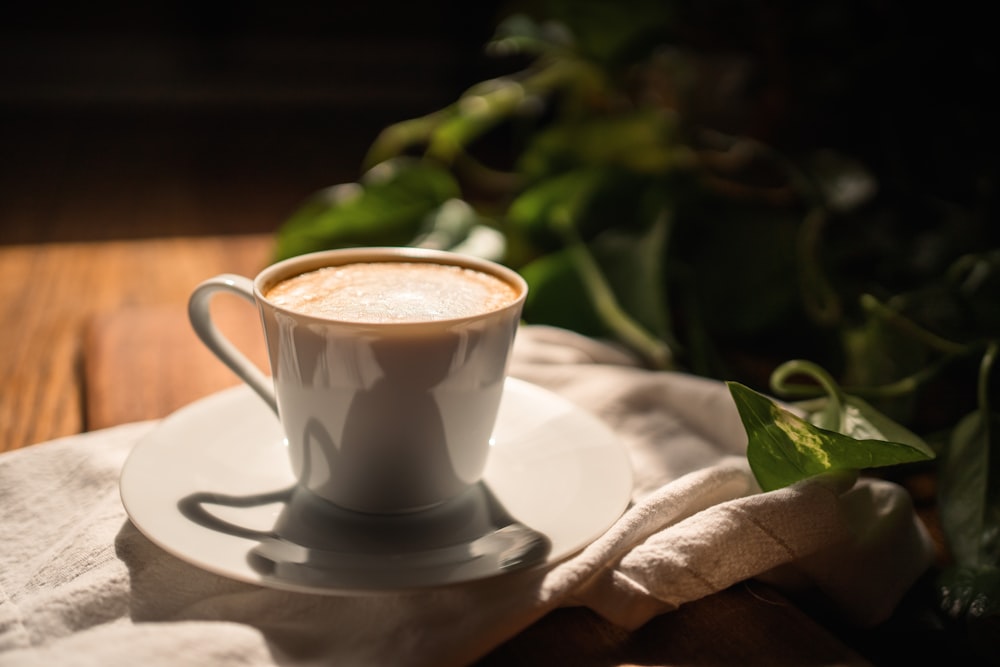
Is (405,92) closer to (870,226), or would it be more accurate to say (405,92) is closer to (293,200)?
(293,200)

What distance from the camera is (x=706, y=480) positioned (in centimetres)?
41

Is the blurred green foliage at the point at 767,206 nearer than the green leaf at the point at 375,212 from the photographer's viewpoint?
Yes

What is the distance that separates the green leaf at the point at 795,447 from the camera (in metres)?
0.37

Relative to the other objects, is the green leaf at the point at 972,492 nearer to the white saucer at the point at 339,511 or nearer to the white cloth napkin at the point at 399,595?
the white cloth napkin at the point at 399,595

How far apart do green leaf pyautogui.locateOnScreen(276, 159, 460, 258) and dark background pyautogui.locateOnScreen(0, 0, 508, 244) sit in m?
0.55

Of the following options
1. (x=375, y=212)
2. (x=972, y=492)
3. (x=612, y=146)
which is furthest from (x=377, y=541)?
(x=612, y=146)

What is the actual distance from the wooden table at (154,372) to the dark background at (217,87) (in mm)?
394

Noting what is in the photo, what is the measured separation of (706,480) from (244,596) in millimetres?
217

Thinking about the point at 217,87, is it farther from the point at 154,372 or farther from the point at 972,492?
the point at 972,492

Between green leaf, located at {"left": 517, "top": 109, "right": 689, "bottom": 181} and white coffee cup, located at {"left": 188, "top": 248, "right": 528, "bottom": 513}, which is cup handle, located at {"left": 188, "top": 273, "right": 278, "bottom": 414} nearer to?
white coffee cup, located at {"left": 188, "top": 248, "right": 528, "bottom": 513}

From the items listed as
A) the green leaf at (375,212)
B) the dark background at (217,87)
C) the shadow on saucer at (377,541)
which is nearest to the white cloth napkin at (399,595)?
the shadow on saucer at (377,541)

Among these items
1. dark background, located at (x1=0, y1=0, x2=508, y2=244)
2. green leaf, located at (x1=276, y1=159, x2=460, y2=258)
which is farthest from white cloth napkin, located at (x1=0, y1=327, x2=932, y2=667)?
dark background, located at (x1=0, y1=0, x2=508, y2=244)

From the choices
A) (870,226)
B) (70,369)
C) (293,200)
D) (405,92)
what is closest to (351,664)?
(70,369)

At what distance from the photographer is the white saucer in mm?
346
